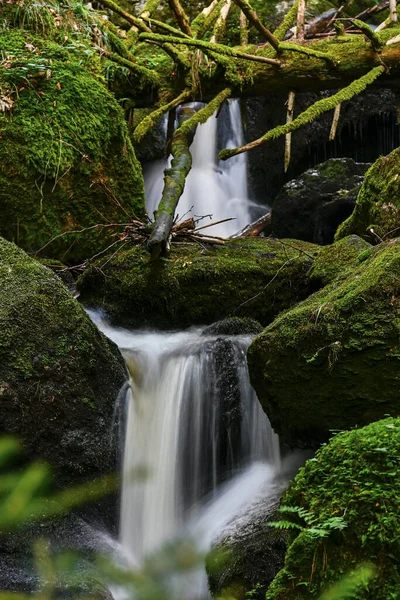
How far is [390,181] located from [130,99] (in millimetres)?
3467

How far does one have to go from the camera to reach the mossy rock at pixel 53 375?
12.9ft

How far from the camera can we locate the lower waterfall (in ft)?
14.1

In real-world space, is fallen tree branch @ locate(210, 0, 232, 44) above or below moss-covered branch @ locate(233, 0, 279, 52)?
above

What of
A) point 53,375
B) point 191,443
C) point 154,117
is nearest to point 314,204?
point 154,117

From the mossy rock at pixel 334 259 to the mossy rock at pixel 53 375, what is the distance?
1.99 metres

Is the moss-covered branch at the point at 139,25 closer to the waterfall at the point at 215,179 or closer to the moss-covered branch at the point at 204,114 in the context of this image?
the moss-covered branch at the point at 204,114

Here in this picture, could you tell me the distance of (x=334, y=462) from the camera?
223 centimetres

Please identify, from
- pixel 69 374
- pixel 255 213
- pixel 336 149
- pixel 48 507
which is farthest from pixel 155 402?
pixel 336 149

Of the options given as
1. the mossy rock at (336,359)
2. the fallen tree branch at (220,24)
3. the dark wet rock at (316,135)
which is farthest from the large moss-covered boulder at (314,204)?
the mossy rock at (336,359)

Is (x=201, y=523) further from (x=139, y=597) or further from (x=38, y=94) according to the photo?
(x=38, y=94)

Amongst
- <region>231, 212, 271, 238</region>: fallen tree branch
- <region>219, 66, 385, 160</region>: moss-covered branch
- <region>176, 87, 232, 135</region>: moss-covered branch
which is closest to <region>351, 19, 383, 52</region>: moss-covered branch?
<region>219, 66, 385, 160</region>: moss-covered branch

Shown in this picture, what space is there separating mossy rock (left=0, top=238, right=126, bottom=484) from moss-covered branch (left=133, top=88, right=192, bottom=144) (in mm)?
2581

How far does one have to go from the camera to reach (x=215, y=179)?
1052 centimetres

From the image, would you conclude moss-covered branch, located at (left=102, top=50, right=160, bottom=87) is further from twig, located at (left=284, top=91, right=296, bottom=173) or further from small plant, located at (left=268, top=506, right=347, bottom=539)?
small plant, located at (left=268, top=506, right=347, bottom=539)
